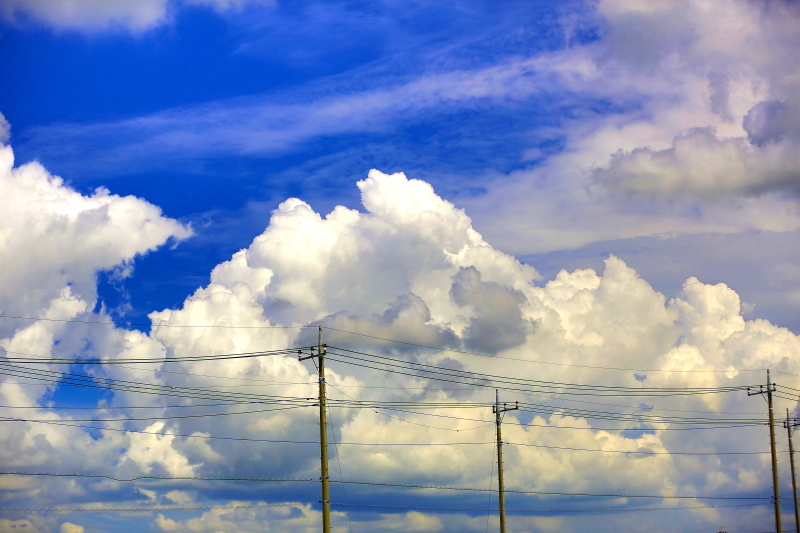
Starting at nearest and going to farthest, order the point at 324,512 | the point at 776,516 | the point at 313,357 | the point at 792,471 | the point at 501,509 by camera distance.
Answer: the point at 324,512 → the point at 313,357 → the point at 501,509 → the point at 776,516 → the point at 792,471

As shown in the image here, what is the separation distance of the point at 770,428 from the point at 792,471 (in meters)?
11.4

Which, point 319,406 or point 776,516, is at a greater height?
point 319,406

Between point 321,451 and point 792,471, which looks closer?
point 321,451

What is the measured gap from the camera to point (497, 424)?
77.5 meters

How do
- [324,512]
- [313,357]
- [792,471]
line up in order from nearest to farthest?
[324,512]
[313,357]
[792,471]

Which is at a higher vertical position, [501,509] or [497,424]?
[497,424]

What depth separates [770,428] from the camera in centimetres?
9044

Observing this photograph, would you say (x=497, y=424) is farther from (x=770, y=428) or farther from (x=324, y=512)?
(x=770, y=428)

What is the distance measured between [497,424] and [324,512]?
2595 centimetres

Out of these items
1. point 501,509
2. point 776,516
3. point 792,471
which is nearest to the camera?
point 501,509

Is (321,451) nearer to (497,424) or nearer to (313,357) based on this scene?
(313,357)

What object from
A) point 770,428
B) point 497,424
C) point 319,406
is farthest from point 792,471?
point 319,406

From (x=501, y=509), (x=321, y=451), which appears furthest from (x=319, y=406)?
(x=501, y=509)


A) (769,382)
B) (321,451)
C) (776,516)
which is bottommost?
(776,516)
